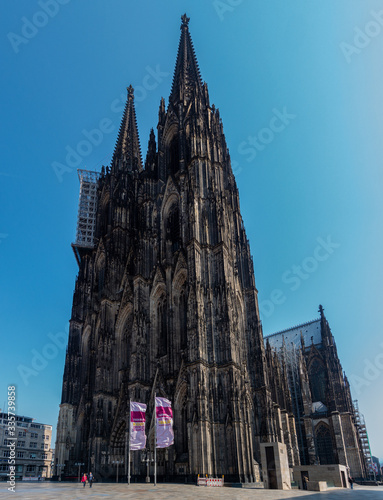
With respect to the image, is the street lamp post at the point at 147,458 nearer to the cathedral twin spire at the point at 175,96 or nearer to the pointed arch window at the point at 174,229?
the pointed arch window at the point at 174,229

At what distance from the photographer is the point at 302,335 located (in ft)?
210

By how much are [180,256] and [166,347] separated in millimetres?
8374

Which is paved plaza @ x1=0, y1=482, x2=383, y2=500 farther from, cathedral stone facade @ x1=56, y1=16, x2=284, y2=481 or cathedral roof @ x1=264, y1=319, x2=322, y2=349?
cathedral roof @ x1=264, y1=319, x2=322, y2=349

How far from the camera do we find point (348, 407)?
5288 cm

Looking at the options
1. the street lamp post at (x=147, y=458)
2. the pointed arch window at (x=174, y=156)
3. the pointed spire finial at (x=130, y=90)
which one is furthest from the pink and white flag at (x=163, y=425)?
the pointed spire finial at (x=130, y=90)

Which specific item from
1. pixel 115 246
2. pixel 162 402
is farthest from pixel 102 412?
pixel 115 246

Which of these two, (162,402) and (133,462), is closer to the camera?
(162,402)

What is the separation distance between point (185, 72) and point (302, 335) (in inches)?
1709

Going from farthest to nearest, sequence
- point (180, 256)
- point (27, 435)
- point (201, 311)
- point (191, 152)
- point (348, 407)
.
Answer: point (27, 435), point (348, 407), point (191, 152), point (180, 256), point (201, 311)

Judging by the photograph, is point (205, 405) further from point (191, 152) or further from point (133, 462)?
point (191, 152)

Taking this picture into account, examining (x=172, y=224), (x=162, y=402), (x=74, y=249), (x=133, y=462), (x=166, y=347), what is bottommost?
(x=133, y=462)

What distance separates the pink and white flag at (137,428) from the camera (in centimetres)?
2252

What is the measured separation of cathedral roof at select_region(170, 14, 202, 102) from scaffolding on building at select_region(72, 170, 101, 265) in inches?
798

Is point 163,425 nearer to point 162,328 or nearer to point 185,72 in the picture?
point 162,328
